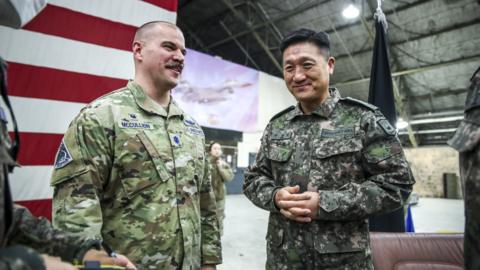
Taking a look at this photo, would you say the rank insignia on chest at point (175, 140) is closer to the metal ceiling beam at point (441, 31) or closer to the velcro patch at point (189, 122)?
the velcro patch at point (189, 122)

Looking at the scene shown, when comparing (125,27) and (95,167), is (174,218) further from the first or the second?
(125,27)

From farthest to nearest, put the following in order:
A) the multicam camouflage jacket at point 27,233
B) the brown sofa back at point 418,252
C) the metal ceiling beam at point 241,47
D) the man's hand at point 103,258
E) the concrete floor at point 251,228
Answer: the metal ceiling beam at point 241,47 < the concrete floor at point 251,228 < the brown sofa back at point 418,252 < the man's hand at point 103,258 < the multicam camouflage jacket at point 27,233

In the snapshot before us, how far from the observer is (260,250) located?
3693mm

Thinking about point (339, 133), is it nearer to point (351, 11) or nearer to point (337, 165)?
point (337, 165)

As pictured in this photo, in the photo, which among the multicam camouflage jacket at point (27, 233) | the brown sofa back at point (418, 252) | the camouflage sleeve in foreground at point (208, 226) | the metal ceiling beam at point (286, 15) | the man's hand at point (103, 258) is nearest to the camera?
the multicam camouflage jacket at point (27, 233)

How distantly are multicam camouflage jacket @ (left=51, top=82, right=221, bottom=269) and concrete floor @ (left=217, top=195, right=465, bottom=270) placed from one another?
2.10 metres

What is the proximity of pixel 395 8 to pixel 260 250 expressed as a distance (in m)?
6.47

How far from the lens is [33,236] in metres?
0.63

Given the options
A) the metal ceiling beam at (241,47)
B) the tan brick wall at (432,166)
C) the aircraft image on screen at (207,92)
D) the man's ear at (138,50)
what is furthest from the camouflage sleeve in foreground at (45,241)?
the tan brick wall at (432,166)

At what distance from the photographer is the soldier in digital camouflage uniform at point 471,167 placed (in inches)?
25.9

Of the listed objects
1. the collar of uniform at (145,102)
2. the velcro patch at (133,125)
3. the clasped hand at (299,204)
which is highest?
the collar of uniform at (145,102)

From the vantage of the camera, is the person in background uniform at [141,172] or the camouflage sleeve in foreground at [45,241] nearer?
the camouflage sleeve in foreground at [45,241]

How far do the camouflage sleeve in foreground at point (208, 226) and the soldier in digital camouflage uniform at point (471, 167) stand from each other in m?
0.89

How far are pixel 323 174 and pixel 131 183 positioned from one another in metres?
0.70
